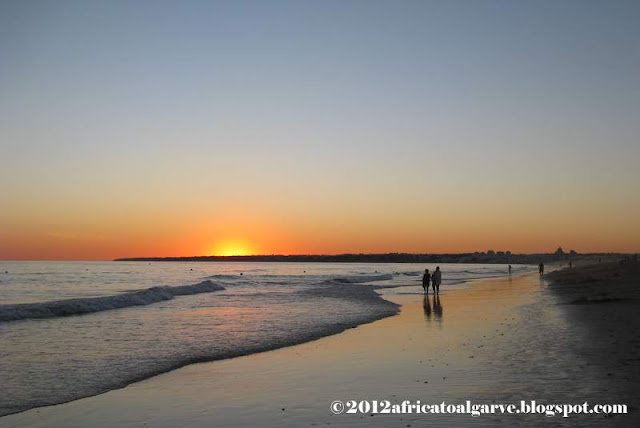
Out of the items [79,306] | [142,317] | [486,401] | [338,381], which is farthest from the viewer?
[79,306]

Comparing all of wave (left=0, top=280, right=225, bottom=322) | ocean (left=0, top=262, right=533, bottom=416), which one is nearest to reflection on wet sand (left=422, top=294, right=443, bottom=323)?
ocean (left=0, top=262, right=533, bottom=416)

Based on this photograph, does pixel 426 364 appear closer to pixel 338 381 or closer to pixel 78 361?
pixel 338 381

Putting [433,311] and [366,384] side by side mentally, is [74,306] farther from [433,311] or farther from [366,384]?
[366,384]

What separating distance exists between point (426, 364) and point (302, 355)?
3.67 meters

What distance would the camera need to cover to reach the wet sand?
8477 millimetres

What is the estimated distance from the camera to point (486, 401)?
29.5 ft

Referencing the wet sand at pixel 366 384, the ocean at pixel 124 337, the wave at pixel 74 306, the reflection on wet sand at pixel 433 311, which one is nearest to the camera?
the wet sand at pixel 366 384

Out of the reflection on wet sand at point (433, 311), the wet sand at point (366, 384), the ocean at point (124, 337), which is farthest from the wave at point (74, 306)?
the reflection on wet sand at point (433, 311)

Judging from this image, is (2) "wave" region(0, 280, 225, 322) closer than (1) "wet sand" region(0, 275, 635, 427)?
No

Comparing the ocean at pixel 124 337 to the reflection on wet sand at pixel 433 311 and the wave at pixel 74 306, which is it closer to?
the wave at pixel 74 306

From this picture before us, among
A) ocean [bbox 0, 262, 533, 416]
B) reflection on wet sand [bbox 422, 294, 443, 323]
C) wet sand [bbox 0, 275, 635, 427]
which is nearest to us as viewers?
wet sand [bbox 0, 275, 635, 427]

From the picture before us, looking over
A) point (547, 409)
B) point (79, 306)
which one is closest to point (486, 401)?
point (547, 409)

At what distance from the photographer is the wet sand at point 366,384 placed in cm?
848

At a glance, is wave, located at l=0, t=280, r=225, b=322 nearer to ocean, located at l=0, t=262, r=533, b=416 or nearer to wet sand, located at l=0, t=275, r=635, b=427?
ocean, located at l=0, t=262, r=533, b=416
